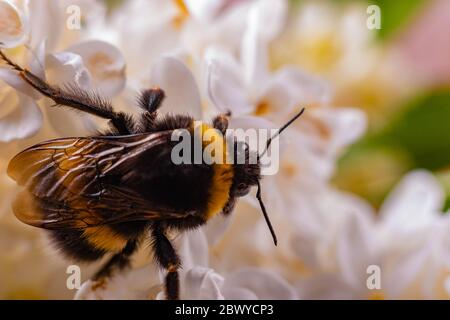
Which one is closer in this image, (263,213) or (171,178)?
(171,178)

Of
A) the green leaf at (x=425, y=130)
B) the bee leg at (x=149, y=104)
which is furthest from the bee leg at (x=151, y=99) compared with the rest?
the green leaf at (x=425, y=130)

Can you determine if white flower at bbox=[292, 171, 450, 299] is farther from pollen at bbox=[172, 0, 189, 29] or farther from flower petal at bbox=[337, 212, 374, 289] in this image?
pollen at bbox=[172, 0, 189, 29]

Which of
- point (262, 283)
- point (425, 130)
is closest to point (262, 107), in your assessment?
point (262, 283)

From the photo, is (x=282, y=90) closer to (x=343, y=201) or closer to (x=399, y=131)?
(x=343, y=201)

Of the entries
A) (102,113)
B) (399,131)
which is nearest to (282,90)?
(102,113)

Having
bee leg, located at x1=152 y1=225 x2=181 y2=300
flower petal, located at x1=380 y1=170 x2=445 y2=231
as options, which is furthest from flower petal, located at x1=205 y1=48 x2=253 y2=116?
flower petal, located at x1=380 y1=170 x2=445 y2=231

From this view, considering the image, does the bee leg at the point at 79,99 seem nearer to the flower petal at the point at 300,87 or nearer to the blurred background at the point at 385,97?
the flower petal at the point at 300,87
